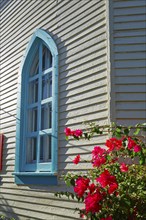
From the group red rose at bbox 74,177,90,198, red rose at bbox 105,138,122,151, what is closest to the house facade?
red rose at bbox 105,138,122,151

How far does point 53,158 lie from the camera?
576 centimetres

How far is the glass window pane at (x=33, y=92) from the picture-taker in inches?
278

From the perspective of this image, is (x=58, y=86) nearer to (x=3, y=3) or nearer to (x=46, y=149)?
(x=46, y=149)

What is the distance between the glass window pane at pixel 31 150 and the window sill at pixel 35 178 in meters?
0.39

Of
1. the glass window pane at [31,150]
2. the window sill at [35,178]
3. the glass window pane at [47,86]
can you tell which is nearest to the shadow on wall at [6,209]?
the window sill at [35,178]

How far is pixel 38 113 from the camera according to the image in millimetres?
6656

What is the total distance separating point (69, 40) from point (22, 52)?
5.77 feet

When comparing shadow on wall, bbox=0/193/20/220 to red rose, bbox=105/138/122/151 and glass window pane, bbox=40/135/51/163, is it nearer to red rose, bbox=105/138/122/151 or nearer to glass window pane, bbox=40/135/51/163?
glass window pane, bbox=40/135/51/163

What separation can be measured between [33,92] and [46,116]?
84cm

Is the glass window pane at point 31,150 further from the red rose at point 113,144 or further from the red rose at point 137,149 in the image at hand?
the red rose at point 137,149

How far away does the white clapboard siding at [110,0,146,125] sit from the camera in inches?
191

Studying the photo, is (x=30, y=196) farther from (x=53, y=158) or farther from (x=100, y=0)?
(x=100, y=0)

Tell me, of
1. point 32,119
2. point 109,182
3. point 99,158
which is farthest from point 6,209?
point 109,182

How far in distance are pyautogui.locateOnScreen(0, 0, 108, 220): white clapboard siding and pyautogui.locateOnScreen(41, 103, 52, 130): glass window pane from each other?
612 mm
